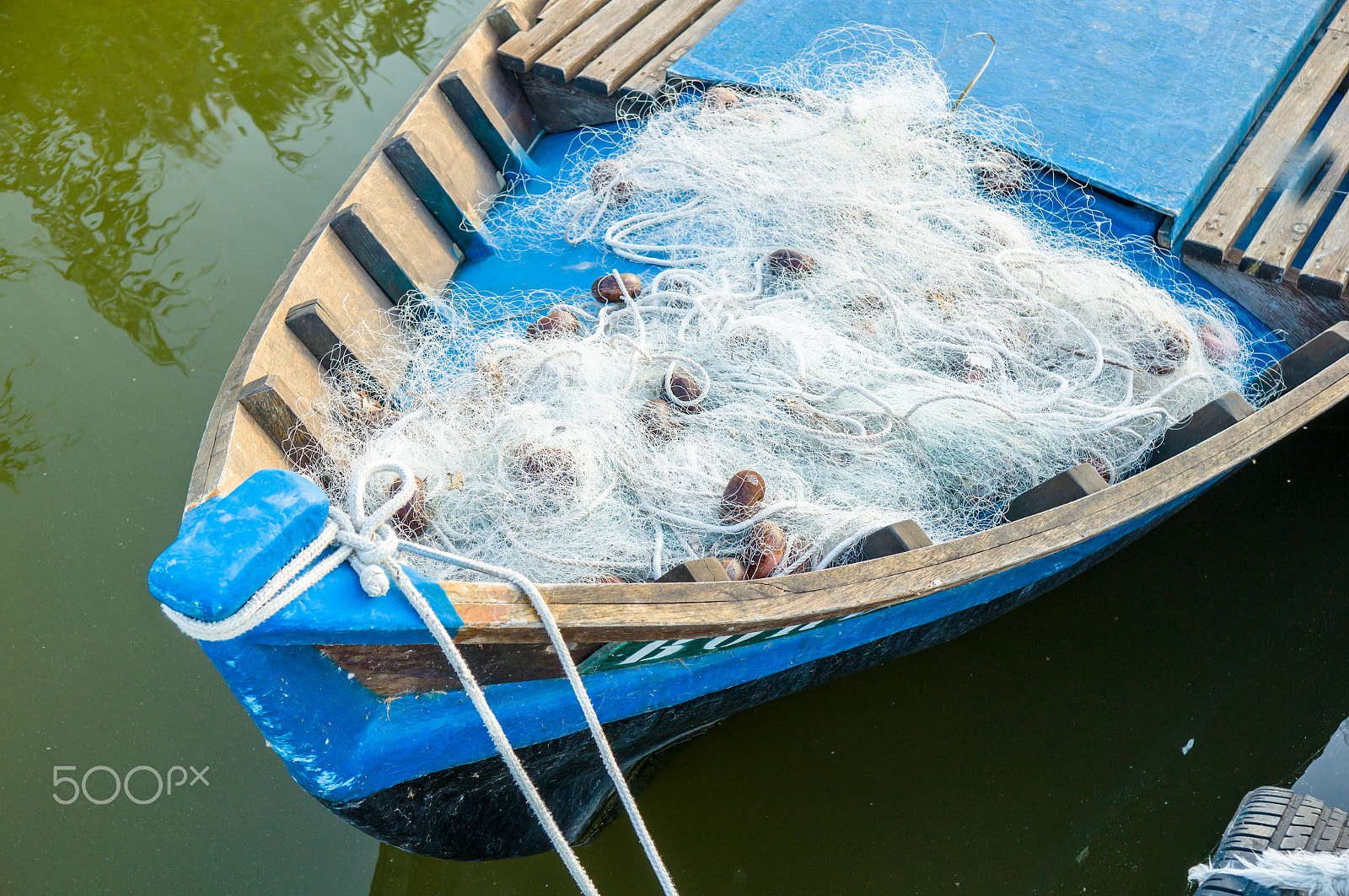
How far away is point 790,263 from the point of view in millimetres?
3352

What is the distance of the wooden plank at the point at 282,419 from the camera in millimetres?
2707

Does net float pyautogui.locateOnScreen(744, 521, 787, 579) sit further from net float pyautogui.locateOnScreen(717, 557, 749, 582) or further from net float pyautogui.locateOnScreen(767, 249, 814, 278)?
net float pyautogui.locateOnScreen(767, 249, 814, 278)

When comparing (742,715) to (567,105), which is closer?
(742,715)

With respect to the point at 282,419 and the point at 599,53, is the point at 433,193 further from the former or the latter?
the point at 282,419

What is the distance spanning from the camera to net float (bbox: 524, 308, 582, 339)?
3.19m

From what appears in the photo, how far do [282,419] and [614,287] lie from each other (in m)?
1.19

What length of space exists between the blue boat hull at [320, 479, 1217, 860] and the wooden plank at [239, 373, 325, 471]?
1012mm

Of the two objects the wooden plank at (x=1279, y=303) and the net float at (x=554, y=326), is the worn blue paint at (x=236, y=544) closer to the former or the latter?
the net float at (x=554, y=326)

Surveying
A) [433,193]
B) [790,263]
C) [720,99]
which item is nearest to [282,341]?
[433,193]

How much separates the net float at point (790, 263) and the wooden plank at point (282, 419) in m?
1.62

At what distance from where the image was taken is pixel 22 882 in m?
3.21

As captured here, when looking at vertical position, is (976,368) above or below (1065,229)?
above

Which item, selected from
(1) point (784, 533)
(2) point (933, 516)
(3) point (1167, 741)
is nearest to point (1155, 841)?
(3) point (1167, 741)

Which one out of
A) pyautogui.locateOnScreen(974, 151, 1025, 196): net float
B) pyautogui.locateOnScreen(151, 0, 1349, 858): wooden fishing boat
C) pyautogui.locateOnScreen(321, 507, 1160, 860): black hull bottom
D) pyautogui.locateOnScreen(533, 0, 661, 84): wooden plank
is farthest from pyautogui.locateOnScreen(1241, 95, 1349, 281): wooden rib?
pyautogui.locateOnScreen(533, 0, 661, 84): wooden plank
